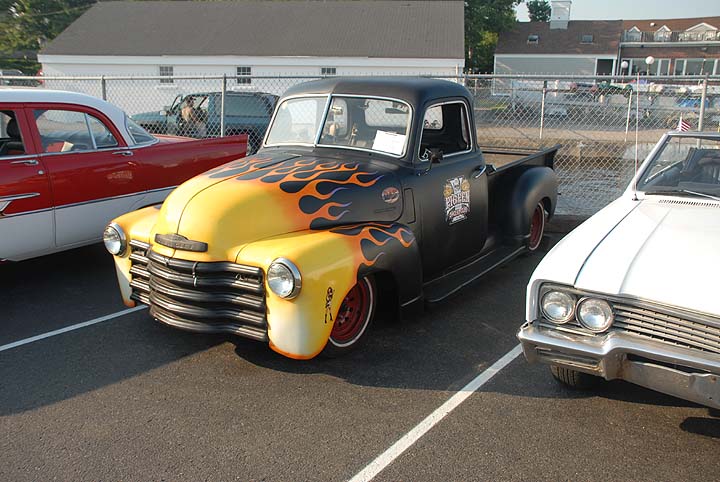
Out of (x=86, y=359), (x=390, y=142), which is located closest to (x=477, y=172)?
(x=390, y=142)

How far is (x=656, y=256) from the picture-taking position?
353cm

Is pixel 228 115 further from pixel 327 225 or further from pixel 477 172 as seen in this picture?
pixel 327 225

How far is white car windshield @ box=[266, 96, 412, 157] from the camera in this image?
16.8 feet

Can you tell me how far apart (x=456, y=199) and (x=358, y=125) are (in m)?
1.09

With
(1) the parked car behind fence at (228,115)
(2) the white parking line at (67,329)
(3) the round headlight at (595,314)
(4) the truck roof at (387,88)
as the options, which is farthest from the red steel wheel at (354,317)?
(1) the parked car behind fence at (228,115)

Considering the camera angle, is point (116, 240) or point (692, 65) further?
point (692, 65)

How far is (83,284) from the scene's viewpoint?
241 inches

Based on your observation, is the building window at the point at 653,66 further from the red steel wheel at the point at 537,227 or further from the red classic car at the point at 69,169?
the red classic car at the point at 69,169

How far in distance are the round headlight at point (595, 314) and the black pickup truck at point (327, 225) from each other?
1455mm

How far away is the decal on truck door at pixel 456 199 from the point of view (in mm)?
5328

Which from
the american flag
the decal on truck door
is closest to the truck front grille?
the decal on truck door

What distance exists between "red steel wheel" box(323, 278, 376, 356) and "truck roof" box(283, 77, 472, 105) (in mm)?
1709

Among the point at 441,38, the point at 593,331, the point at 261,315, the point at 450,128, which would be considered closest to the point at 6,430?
the point at 261,315

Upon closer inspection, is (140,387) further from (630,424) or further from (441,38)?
(441,38)
